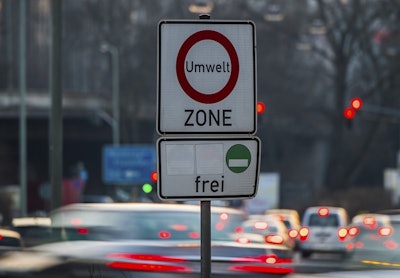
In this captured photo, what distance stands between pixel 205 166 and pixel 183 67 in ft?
1.76

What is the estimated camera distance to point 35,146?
257 feet

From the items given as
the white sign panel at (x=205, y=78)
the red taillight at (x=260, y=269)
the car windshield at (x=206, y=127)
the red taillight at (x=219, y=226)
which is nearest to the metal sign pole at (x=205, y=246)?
the car windshield at (x=206, y=127)

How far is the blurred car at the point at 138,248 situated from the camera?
10305mm

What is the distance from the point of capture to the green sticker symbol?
6875mm

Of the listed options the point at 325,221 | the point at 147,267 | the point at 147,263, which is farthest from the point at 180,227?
the point at 325,221

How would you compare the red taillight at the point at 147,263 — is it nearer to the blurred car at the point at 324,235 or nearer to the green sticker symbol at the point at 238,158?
the green sticker symbol at the point at 238,158

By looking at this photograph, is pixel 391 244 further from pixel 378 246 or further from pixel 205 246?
pixel 205 246

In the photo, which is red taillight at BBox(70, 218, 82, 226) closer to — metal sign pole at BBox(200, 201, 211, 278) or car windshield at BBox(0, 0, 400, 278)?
car windshield at BBox(0, 0, 400, 278)

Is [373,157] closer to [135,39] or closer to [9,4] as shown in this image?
[135,39]

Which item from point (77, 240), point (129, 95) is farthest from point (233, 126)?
point (129, 95)

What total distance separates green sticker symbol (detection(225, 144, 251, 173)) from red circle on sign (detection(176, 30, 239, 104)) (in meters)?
→ 0.28

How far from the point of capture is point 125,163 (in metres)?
49.1

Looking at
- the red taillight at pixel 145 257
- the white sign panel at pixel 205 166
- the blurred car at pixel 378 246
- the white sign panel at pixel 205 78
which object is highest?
the white sign panel at pixel 205 78

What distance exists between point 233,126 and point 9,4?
2615 inches
